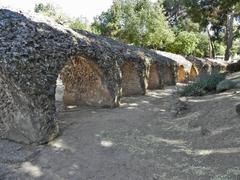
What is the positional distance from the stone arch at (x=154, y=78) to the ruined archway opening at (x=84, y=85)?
6.84m

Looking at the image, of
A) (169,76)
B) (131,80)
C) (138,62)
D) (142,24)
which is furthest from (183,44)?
(131,80)

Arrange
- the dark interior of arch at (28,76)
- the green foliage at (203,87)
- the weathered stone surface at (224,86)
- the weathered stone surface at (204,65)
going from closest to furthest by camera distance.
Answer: the dark interior of arch at (28,76) < the weathered stone surface at (224,86) < the green foliage at (203,87) < the weathered stone surface at (204,65)

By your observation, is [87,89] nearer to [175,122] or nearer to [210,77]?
[175,122]

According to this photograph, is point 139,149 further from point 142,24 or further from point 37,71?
point 142,24

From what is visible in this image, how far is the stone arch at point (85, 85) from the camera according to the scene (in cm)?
1154

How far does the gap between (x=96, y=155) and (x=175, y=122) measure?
118 inches

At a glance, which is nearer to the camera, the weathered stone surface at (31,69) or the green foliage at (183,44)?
the weathered stone surface at (31,69)

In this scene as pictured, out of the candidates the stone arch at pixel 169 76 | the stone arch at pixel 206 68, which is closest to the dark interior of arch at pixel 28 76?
the stone arch at pixel 169 76

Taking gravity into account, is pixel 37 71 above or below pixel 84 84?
above

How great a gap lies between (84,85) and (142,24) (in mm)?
21074

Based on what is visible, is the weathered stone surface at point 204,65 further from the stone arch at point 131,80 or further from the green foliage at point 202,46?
the stone arch at point 131,80

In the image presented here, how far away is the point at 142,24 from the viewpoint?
3203cm

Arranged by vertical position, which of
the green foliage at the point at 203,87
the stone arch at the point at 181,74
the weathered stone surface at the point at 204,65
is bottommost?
the green foliage at the point at 203,87

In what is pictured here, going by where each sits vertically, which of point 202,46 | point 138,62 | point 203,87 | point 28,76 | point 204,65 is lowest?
point 203,87
